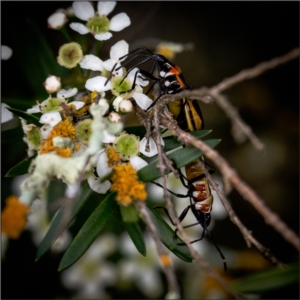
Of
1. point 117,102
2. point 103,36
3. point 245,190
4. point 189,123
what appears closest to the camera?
point 245,190

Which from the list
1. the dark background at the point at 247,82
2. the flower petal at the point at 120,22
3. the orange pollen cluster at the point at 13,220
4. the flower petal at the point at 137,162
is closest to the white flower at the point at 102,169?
the flower petal at the point at 137,162

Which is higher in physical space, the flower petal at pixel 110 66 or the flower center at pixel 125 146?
the flower petal at pixel 110 66

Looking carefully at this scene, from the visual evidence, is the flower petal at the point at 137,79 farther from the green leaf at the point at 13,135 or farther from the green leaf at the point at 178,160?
the green leaf at the point at 13,135

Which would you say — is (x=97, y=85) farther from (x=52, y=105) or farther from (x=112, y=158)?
(x=112, y=158)

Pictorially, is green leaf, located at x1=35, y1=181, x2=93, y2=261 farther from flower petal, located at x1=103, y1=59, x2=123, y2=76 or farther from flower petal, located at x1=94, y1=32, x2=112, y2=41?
flower petal, located at x1=94, y1=32, x2=112, y2=41

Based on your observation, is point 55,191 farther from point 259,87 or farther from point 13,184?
point 259,87

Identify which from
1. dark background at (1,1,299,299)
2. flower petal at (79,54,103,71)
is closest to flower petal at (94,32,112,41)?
flower petal at (79,54,103,71)

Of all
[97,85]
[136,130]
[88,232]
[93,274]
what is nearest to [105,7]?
[97,85]
